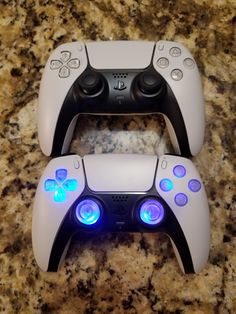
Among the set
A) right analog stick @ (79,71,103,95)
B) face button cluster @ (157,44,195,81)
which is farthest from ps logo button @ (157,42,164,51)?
right analog stick @ (79,71,103,95)

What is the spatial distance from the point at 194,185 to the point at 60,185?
0.18 m

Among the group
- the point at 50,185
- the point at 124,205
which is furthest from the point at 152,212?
the point at 50,185

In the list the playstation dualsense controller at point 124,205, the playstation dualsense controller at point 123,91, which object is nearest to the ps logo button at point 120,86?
the playstation dualsense controller at point 123,91

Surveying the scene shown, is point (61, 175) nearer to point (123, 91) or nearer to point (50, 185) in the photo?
point (50, 185)

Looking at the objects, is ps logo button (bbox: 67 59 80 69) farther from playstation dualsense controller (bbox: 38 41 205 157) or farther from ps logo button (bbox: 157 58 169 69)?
ps logo button (bbox: 157 58 169 69)

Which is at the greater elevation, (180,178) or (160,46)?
(160,46)

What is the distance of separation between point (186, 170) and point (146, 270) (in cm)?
15

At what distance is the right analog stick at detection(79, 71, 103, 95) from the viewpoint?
69 centimetres

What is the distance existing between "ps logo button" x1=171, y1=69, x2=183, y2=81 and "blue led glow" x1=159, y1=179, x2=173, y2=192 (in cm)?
16

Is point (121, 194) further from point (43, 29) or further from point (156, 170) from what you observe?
point (43, 29)

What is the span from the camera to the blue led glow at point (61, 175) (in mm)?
656

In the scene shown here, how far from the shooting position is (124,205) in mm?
643

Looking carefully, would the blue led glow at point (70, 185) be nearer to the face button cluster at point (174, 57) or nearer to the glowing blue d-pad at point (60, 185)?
the glowing blue d-pad at point (60, 185)

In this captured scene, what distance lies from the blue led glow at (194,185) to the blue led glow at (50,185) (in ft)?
0.60
